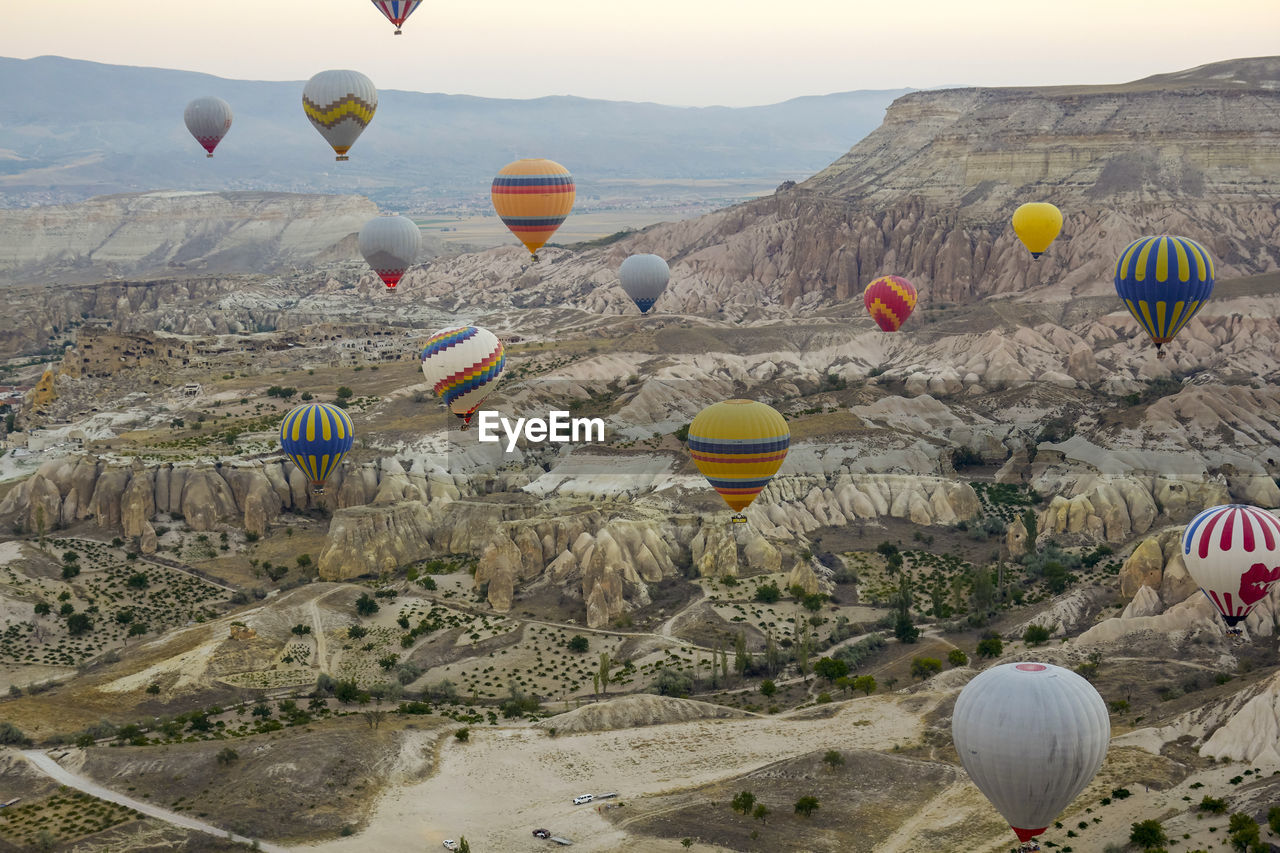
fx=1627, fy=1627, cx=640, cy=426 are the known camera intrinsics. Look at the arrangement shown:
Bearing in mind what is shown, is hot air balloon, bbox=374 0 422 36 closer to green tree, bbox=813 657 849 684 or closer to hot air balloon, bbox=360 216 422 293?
hot air balloon, bbox=360 216 422 293

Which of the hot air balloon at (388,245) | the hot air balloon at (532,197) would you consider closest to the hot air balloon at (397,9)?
the hot air balloon at (532,197)

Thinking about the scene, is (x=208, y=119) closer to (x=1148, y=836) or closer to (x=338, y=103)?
(x=338, y=103)

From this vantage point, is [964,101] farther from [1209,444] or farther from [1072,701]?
[1072,701]

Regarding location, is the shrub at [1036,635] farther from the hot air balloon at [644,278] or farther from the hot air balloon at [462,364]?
the hot air balloon at [644,278]

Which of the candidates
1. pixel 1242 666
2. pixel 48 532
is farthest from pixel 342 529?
pixel 1242 666

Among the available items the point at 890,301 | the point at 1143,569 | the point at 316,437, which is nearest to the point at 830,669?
the point at 1143,569
